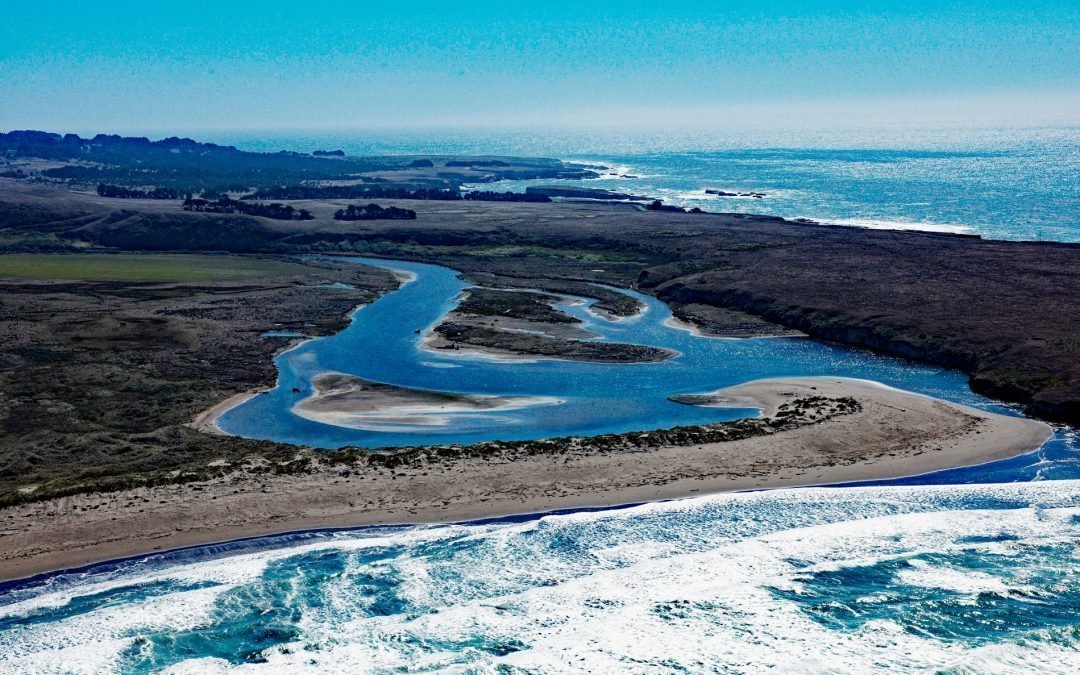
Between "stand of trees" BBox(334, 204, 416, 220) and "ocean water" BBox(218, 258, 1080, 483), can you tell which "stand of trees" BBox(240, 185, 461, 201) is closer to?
"stand of trees" BBox(334, 204, 416, 220)

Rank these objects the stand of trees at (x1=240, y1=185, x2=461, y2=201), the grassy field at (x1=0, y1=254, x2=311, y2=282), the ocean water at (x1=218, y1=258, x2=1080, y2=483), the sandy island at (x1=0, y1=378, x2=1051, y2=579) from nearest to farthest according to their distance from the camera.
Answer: the sandy island at (x1=0, y1=378, x2=1051, y2=579)
the ocean water at (x1=218, y1=258, x2=1080, y2=483)
the grassy field at (x1=0, y1=254, x2=311, y2=282)
the stand of trees at (x1=240, y1=185, x2=461, y2=201)

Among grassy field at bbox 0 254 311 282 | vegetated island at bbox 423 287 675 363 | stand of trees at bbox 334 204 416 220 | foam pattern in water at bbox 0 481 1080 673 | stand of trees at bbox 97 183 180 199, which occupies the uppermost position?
stand of trees at bbox 97 183 180 199

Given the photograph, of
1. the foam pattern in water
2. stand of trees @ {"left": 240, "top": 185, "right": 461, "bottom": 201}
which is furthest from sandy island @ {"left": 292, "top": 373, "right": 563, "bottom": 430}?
stand of trees @ {"left": 240, "top": 185, "right": 461, "bottom": 201}

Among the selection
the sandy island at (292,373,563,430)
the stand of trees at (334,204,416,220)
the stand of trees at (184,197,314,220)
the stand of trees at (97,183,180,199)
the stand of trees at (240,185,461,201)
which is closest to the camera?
the sandy island at (292,373,563,430)

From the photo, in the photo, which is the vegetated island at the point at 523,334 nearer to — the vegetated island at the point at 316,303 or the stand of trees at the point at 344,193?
the vegetated island at the point at 316,303

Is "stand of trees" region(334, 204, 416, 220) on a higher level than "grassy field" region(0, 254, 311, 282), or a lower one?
higher

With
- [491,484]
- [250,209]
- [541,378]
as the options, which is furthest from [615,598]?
[250,209]

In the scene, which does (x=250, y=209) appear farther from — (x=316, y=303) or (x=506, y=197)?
(x=316, y=303)
